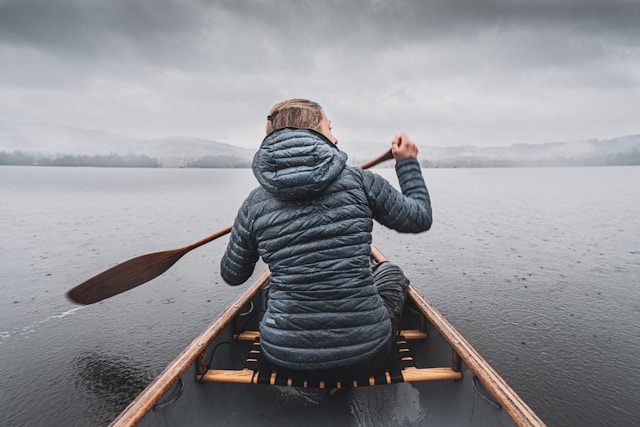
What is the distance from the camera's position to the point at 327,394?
2.68 m

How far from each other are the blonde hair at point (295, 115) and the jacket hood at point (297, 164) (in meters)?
0.14

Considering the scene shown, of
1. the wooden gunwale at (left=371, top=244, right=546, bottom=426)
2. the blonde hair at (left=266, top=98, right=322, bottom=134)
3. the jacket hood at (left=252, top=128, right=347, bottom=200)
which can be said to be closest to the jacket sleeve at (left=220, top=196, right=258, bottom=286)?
the jacket hood at (left=252, top=128, right=347, bottom=200)

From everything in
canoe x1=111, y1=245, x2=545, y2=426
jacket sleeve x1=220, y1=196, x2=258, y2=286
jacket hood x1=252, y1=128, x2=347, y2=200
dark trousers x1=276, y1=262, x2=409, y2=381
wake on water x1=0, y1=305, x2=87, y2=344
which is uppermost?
jacket hood x1=252, y1=128, x2=347, y2=200

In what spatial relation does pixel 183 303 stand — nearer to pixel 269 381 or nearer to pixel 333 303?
pixel 269 381

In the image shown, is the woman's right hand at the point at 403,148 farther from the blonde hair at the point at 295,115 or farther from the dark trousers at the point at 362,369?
the dark trousers at the point at 362,369

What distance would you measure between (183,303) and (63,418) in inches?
123

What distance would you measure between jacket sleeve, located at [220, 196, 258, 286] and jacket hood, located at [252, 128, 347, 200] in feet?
0.97

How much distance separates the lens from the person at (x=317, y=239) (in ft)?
5.70

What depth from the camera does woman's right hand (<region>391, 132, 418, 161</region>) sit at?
2.25 metres

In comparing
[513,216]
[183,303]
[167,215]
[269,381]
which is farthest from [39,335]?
[513,216]

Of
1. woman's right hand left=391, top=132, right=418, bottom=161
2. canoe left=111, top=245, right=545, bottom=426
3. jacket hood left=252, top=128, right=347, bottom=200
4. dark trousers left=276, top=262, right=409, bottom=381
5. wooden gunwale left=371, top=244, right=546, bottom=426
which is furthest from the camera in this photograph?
woman's right hand left=391, top=132, right=418, bottom=161

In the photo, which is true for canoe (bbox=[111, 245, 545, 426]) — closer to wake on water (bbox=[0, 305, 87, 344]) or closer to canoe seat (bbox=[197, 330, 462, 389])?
canoe seat (bbox=[197, 330, 462, 389])

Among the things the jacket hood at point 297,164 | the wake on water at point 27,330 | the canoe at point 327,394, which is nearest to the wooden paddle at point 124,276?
the canoe at point 327,394

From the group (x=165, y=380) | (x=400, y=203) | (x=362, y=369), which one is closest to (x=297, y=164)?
(x=400, y=203)
